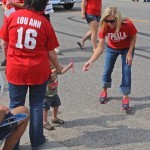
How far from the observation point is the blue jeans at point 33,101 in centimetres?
427

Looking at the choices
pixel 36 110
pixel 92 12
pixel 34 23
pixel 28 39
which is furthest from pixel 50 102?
pixel 92 12

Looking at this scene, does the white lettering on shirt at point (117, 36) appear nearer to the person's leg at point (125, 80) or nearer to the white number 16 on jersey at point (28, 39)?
the person's leg at point (125, 80)

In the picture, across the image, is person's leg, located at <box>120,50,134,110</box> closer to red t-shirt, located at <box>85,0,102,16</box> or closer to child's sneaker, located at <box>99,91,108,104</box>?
child's sneaker, located at <box>99,91,108,104</box>

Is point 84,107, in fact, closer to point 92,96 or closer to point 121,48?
point 92,96

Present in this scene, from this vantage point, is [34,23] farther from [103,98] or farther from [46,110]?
[103,98]

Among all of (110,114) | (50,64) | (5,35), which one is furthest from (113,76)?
(5,35)

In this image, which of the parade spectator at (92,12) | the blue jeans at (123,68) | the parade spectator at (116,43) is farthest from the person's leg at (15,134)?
the parade spectator at (92,12)


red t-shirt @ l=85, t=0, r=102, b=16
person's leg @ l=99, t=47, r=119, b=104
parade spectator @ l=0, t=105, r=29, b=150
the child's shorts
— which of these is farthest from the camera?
red t-shirt @ l=85, t=0, r=102, b=16

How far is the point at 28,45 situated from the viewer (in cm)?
404

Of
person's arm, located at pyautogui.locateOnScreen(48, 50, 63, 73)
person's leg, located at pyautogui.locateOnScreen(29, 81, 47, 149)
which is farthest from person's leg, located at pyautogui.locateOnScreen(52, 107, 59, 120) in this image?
person's arm, located at pyautogui.locateOnScreen(48, 50, 63, 73)

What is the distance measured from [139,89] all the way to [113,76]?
0.80m

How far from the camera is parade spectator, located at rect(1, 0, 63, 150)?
13.1 ft

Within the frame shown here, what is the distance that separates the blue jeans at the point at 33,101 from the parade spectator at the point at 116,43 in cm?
99

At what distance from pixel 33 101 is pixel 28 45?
646mm
